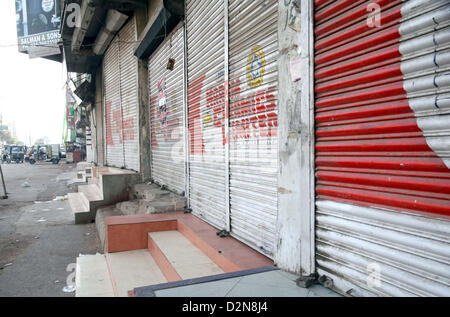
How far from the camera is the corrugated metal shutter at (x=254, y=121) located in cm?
307

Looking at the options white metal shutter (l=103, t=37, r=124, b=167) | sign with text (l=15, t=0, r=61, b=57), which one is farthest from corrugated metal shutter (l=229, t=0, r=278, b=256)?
sign with text (l=15, t=0, r=61, b=57)

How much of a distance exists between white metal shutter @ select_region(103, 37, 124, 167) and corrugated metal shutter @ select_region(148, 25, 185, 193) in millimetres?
3348

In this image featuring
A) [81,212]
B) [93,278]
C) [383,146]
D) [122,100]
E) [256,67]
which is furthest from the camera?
[122,100]

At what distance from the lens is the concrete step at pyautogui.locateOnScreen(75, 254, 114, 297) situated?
11.8ft

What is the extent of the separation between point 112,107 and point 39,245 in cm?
685

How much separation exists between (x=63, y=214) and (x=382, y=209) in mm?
9278

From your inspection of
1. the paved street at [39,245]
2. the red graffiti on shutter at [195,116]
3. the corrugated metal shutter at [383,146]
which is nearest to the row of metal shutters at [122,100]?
the paved street at [39,245]

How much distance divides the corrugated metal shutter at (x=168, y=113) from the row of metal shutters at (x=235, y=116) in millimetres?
686

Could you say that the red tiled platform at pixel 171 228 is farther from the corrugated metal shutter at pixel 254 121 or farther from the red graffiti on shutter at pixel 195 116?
the red graffiti on shutter at pixel 195 116

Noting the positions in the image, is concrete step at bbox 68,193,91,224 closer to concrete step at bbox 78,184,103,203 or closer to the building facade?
concrete step at bbox 78,184,103,203

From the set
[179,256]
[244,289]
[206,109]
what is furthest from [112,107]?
[244,289]

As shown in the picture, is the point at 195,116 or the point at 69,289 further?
the point at 195,116

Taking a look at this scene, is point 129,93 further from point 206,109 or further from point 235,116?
point 235,116

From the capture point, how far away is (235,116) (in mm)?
3791
